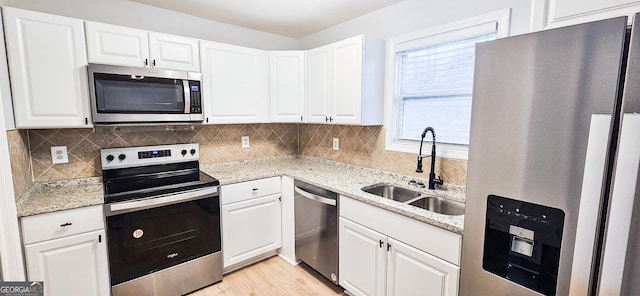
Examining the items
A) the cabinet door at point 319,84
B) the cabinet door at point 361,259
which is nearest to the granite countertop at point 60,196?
the cabinet door at point 361,259

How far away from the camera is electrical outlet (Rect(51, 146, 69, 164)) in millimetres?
1993

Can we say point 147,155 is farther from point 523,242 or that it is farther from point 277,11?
point 523,242

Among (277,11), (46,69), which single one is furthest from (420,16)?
(46,69)

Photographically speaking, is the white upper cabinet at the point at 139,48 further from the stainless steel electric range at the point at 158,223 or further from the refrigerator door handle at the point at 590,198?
the refrigerator door handle at the point at 590,198

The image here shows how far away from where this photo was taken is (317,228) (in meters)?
2.24

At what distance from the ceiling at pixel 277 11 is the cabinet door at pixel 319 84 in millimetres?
313

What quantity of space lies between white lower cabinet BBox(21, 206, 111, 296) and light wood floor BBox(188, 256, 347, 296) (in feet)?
2.29

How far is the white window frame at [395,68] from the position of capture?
5.49ft

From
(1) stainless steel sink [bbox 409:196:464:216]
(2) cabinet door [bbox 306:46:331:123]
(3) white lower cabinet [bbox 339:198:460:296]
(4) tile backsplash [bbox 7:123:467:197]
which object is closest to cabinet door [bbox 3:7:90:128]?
(4) tile backsplash [bbox 7:123:467:197]

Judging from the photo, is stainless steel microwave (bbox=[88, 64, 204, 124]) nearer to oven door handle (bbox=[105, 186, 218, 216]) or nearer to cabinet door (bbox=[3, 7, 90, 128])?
cabinet door (bbox=[3, 7, 90, 128])

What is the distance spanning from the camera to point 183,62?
2172 mm

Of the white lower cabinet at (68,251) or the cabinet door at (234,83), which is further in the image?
the cabinet door at (234,83)

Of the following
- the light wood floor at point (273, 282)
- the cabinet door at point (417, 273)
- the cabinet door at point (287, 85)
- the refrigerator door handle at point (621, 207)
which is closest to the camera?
the refrigerator door handle at point (621, 207)

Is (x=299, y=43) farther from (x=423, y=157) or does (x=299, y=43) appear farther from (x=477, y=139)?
(x=477, y=139)
